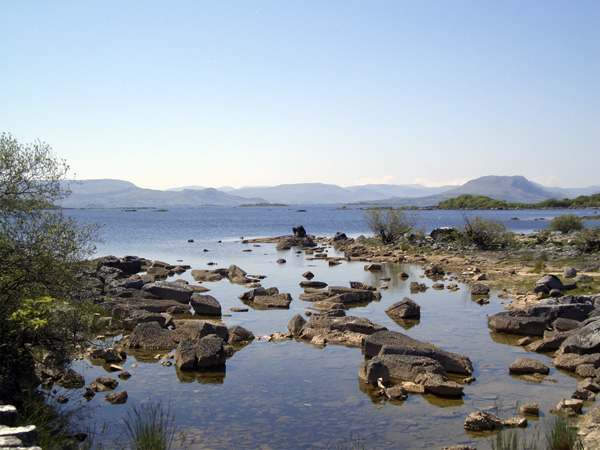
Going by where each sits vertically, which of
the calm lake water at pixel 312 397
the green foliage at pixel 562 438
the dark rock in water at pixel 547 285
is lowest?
the calm lake water at pixel 312 397

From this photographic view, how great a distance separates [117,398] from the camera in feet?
45.7

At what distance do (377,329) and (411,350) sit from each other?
14.1ft

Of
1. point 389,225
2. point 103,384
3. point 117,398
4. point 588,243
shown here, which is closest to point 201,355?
point 103,384

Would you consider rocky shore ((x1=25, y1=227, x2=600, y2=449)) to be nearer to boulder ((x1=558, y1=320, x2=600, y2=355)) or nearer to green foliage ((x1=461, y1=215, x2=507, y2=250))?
boulder ((x1=558, y1=320, x2=600, y2=355))

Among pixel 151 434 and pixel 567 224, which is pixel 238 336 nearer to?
pixel 151 434

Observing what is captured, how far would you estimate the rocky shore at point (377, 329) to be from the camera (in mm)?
14930

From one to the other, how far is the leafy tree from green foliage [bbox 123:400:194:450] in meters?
2.58

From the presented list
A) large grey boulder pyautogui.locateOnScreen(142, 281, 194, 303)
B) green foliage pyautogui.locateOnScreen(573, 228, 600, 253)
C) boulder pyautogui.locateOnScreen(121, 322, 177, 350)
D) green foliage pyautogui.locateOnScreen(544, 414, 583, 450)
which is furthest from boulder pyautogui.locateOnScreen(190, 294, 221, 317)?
green foliage pyautogui.locateOnScreen(573, 228, 600, 253)

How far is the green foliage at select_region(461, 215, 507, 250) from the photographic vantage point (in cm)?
4962

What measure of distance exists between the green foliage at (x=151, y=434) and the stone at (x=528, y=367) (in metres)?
10.4

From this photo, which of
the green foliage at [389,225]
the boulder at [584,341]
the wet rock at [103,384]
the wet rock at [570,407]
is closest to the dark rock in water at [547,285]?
the boulder at [584,341]

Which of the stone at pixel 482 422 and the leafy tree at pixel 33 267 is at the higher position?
the leafy tree at pixel 33 267

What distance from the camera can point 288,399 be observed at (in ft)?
47.1

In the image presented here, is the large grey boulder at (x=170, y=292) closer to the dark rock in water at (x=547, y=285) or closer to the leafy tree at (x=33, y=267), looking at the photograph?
the leafy tree at (x=33, y=267)
